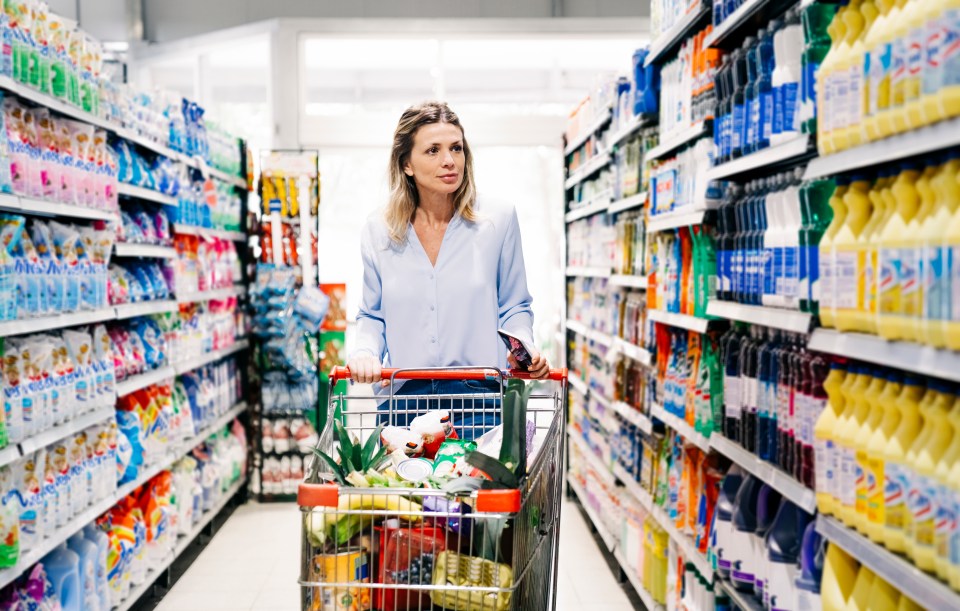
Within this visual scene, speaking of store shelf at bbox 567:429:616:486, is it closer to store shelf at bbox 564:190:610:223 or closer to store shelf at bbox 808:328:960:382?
store shelf at bbox 564:190:610:223

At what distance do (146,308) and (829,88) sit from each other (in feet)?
11.0

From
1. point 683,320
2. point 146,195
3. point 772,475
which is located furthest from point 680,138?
point 146,195

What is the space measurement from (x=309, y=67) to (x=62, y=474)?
16.1ft

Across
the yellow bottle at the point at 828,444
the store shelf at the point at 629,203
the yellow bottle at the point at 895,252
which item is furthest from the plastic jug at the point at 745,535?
the store shelf at the point at 629,203

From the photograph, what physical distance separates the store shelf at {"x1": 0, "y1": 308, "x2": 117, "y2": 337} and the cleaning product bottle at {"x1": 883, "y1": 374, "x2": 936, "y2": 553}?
2.53 meters

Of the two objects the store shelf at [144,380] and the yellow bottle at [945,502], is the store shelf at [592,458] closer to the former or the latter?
the store shelf at [144,380]

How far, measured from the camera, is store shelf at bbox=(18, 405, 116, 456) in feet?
10.3

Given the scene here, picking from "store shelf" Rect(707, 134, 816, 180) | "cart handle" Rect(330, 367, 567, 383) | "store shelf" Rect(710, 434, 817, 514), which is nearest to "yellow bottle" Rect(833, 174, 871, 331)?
"store shelf" Rect(707, 134, 816, 180)

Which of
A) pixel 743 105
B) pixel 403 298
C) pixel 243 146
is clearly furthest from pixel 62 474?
pixel 243 146

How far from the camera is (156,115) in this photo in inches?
189

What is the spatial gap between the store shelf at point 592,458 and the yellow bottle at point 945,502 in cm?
335

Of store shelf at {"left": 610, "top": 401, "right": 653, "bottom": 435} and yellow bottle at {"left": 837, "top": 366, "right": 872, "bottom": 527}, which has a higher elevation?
yellow bottle at {"left": 837, "top": 366, "right": 872, "bottom": 527}

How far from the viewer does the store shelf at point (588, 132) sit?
5.06 meters

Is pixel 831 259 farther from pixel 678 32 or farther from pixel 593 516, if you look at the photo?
pixel 593 516
